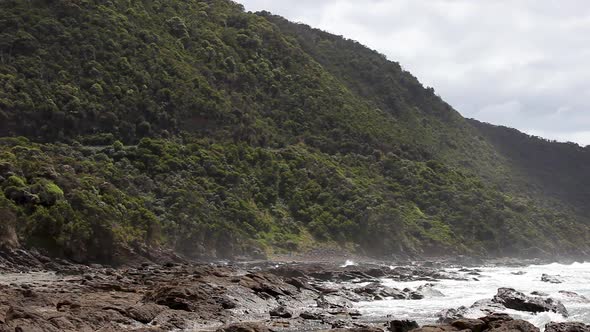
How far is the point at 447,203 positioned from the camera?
11194cm

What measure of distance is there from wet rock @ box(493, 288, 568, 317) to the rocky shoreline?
50mm

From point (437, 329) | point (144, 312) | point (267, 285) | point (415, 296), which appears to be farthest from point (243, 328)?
point (415, 296)

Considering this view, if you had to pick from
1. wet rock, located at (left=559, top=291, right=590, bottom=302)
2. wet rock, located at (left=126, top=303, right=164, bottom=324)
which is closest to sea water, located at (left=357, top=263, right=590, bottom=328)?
wet rock, located at (left=559, top=291, right=590, bottom=302)

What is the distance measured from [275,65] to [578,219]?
7817 cm

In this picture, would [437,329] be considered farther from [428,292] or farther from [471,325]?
[428,292]

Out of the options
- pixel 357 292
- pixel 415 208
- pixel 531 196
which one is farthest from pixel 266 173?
pixel 531 196

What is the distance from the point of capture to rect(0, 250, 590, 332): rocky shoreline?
25188 mm

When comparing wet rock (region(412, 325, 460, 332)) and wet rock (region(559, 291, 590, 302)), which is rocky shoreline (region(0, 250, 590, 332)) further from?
wet rock (region(559, 291, 590, 302))

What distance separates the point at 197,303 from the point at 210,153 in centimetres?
6159

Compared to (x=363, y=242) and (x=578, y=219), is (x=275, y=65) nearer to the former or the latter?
(x=363, y=242)

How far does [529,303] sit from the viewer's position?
35.8m

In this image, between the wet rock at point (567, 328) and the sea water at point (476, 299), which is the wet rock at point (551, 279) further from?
the wet rock at point (567, 328)

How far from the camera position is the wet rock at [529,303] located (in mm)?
35469

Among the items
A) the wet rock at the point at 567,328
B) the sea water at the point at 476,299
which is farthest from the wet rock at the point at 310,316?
the wet rock at the point at 567,328
